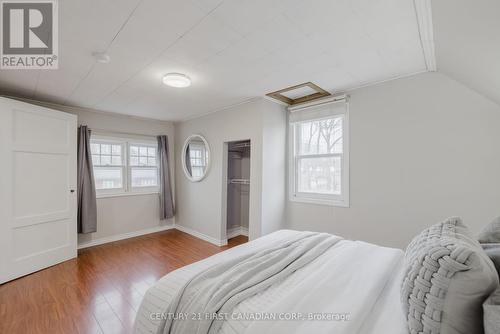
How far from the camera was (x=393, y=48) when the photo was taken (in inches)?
75.3

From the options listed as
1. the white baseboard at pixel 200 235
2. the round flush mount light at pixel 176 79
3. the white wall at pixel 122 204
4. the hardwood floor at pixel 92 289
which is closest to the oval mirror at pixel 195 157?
the white wall at pixel 122 204

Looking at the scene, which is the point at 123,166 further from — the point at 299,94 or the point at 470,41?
the point at 470,41

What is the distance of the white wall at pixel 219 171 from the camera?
3174 millimetres

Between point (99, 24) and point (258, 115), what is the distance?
2.05 metres

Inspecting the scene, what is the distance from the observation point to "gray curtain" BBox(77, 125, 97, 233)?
3.46m

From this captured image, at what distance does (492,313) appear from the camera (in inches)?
23.9

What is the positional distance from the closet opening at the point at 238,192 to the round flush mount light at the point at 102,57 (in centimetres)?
252

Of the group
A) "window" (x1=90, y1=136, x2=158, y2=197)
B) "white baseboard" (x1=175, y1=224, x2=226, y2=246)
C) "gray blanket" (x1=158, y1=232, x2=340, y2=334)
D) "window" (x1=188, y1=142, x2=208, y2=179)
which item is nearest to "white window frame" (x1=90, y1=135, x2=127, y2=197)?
"window" (x1=90, y1=136, x2=158, y2=197)

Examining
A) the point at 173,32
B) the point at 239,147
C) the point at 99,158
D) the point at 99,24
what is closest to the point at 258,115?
the point at 239,147

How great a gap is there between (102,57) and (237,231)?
358cm

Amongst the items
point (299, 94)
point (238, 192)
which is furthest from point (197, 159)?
point (299, 94)

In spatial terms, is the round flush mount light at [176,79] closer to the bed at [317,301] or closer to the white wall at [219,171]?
the white wall at [219,171]

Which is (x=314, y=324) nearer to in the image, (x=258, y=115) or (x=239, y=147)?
(x=258, y=115)

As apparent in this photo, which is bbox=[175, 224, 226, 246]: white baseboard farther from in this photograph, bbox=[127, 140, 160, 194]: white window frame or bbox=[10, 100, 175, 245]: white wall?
bbox=[127, 140, 160, 194]: white window frame
